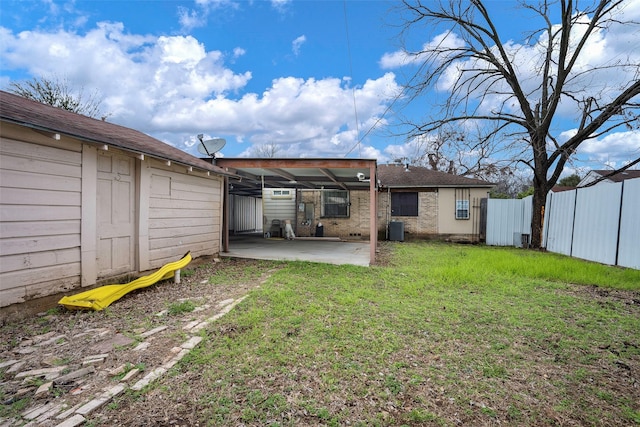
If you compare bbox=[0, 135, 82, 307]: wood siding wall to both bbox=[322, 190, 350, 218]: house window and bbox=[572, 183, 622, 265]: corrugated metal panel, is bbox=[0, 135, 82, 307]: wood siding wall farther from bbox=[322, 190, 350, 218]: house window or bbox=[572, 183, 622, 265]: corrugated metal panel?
bbox=[322, 190, 350, 218]: house window

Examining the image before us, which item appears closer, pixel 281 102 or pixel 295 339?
pixel 295 339

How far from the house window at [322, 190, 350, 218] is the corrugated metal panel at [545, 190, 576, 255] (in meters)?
7.74

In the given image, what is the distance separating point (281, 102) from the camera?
15.4 metres

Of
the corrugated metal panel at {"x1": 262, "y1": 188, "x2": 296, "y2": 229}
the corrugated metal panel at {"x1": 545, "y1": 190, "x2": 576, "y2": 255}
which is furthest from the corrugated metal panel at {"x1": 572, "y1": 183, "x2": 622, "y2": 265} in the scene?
the corrugated metal panel at {"x1": 262, "y1": 188, "x2": 296, "y2": 229}

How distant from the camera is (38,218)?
3848 mm

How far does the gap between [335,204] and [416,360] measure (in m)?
12.2

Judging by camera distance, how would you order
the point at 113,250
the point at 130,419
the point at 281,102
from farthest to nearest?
the point at 281,102 < the point at 113,250 < the point at 130,419

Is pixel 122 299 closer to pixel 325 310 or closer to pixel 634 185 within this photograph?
pixel 325 310

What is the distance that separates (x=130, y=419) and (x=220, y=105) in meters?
14.2

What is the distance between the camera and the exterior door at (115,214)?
483 centimetres

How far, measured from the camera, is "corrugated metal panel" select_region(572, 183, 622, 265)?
725 centimetres

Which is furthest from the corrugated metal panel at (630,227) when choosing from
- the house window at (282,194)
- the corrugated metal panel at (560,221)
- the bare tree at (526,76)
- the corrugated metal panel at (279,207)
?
the house window at (282,194)

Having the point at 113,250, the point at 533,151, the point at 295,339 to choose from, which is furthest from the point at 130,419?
the point at 533,151

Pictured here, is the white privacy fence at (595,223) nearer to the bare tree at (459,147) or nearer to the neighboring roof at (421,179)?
the bare tree at (459,147)
